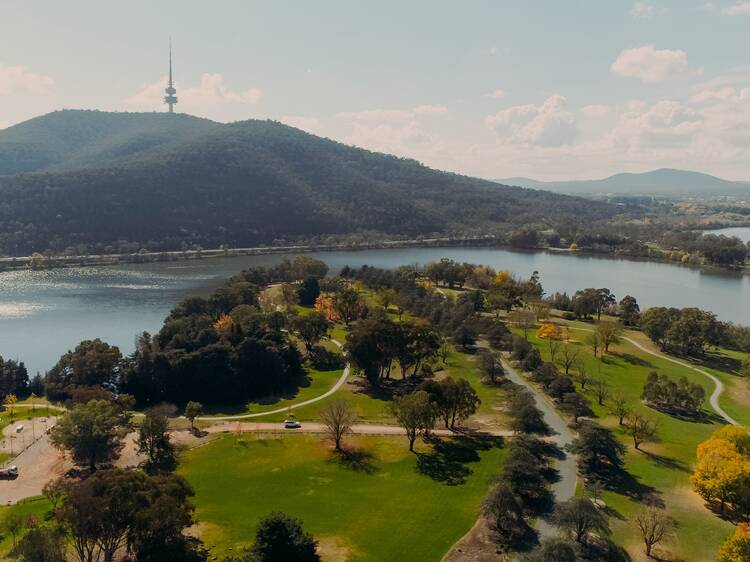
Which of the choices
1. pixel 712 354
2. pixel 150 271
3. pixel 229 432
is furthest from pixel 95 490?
pixel 150 271

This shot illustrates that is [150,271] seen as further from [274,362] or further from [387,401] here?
[387,401]

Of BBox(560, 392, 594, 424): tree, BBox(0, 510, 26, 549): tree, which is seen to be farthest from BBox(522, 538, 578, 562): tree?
BBox(0, 510, 26, 549): tree

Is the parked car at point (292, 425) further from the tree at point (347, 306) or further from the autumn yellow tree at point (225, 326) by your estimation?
the tree at point (347, 306)

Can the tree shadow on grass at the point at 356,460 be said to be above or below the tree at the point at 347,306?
below

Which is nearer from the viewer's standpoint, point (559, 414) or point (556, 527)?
point (556, 527)

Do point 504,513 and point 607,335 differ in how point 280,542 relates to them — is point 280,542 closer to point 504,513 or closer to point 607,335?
point 504,513

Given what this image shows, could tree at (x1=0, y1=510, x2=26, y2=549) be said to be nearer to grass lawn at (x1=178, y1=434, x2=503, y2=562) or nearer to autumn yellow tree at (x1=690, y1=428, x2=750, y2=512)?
grass lawn at (x1=178, y1=434, x2=503, y2=562)

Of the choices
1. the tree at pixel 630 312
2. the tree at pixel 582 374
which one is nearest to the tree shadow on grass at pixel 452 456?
the tree at pixel 582 374
